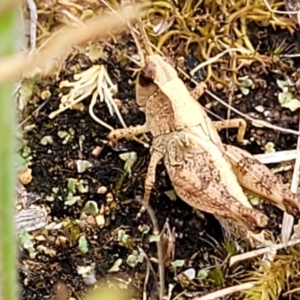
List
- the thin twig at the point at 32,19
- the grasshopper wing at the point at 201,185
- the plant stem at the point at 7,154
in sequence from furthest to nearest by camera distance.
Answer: the thin twig at the point at 32,19 < the grasshopper wing at the point at 201,185 < the plant stem at the point at 7,154

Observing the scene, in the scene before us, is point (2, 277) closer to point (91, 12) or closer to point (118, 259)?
point (118, 259)

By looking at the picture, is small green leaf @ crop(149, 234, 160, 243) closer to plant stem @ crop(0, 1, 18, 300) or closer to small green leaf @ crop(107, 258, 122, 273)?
small green leaf @ crop(107, 258, 122, 273)

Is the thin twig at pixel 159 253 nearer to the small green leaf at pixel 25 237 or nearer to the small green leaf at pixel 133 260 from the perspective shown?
the small green leaf at pixel 133 260

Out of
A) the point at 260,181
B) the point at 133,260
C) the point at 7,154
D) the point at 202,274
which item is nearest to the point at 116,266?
the point at 133,260

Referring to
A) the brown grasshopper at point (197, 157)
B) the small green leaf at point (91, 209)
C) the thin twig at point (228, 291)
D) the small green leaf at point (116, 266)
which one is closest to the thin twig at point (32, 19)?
the brown grasshopper at point (197, 157)

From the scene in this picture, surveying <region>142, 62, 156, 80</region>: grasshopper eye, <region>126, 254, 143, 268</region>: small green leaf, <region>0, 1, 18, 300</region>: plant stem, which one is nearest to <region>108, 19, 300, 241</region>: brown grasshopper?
<region>142, 62, 156, 80</region>: grasshopper eye

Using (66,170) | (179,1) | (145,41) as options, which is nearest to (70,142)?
(66,170)

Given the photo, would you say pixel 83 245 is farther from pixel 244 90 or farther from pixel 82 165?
pixel 244 90
